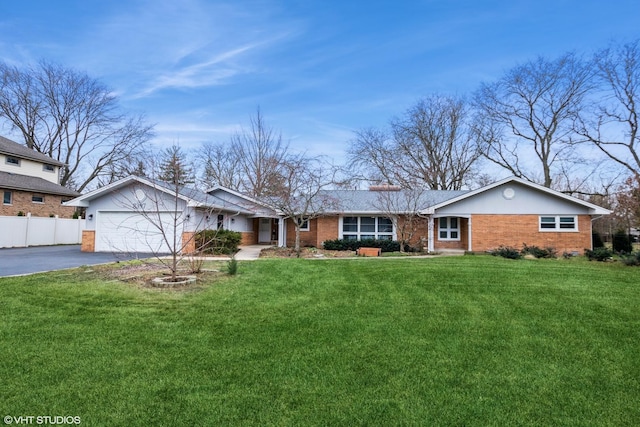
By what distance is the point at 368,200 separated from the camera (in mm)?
22844

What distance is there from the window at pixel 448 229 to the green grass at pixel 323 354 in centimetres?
1324

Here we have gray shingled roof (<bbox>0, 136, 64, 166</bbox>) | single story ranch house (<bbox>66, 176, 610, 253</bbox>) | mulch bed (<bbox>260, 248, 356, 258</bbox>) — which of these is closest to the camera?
mulch bed (<bbox>260, 248, 356, 258</bbox>)

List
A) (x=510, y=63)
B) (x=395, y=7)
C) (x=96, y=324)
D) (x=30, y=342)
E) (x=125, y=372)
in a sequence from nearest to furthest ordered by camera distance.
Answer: (x=125, y=372)
(x=30, y=342)
(x=96, y=324)
(x=395, y=7)
(x=510, y=63)

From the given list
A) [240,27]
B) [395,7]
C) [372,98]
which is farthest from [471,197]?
[240,27]

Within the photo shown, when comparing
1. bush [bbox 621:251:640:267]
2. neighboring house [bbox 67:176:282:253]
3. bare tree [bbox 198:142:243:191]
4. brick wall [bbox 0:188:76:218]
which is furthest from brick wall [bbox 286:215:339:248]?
brick wall [bbox 0:188:76:218]

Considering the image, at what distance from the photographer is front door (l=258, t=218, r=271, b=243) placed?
26812mm

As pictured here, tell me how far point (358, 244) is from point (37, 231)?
61.7ft

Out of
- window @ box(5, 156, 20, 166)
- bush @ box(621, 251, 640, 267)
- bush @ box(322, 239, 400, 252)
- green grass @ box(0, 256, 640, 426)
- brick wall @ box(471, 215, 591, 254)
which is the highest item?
window @ box(5, 156, 20, 166)

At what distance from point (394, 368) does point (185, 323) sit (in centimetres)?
329

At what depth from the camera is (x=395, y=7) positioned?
44.2 feet

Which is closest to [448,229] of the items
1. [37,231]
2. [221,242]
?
[221,242]

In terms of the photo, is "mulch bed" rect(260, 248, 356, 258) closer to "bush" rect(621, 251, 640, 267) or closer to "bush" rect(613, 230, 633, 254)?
"bush" rect(621, 251, 640, 267)

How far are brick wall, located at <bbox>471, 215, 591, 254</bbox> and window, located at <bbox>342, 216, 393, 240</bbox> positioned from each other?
467 cm

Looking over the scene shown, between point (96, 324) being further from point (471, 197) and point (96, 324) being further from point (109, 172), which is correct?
point (109, 172)
